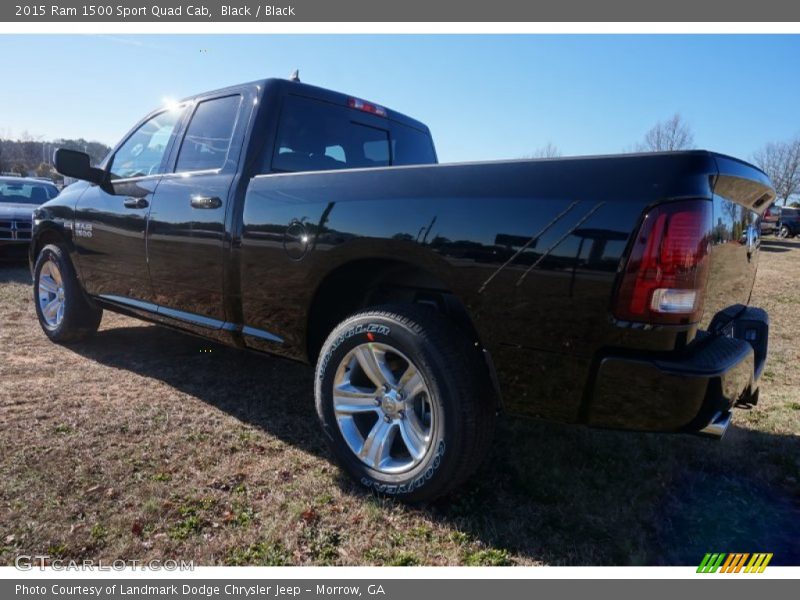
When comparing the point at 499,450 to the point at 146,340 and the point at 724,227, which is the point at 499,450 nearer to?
the point at 724,227

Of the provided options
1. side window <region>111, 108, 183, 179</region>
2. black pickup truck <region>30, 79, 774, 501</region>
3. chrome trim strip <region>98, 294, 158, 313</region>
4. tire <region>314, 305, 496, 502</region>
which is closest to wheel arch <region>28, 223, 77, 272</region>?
chrome trim strip <region>98, 294, 158, 313</region>

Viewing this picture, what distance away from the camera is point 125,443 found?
9.43 feet

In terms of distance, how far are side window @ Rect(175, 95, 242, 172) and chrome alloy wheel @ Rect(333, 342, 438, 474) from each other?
1596mm

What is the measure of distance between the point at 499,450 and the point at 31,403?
2879mm

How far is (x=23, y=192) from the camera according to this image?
10.6 metres

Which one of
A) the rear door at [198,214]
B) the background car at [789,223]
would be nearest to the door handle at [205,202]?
the rear door at [198,214]

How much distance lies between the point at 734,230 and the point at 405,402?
5.16 ft

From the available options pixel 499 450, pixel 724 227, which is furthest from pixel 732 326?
pixel 499 450

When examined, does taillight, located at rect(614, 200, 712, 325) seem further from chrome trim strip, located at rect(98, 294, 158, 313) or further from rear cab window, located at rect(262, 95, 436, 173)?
chrome trim strip, located at rect(98, 294, 158, 313)

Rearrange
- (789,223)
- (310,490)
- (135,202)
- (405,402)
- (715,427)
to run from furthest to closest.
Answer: (789,223), (135,202), (310,490), (405,402), (715,427)

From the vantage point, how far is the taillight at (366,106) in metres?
3.69

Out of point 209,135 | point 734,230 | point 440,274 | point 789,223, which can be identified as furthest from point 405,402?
point 789,223

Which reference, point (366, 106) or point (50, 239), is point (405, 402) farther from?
point (50, 239)

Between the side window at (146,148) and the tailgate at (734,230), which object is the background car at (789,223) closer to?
the tailgate at (734,230)
